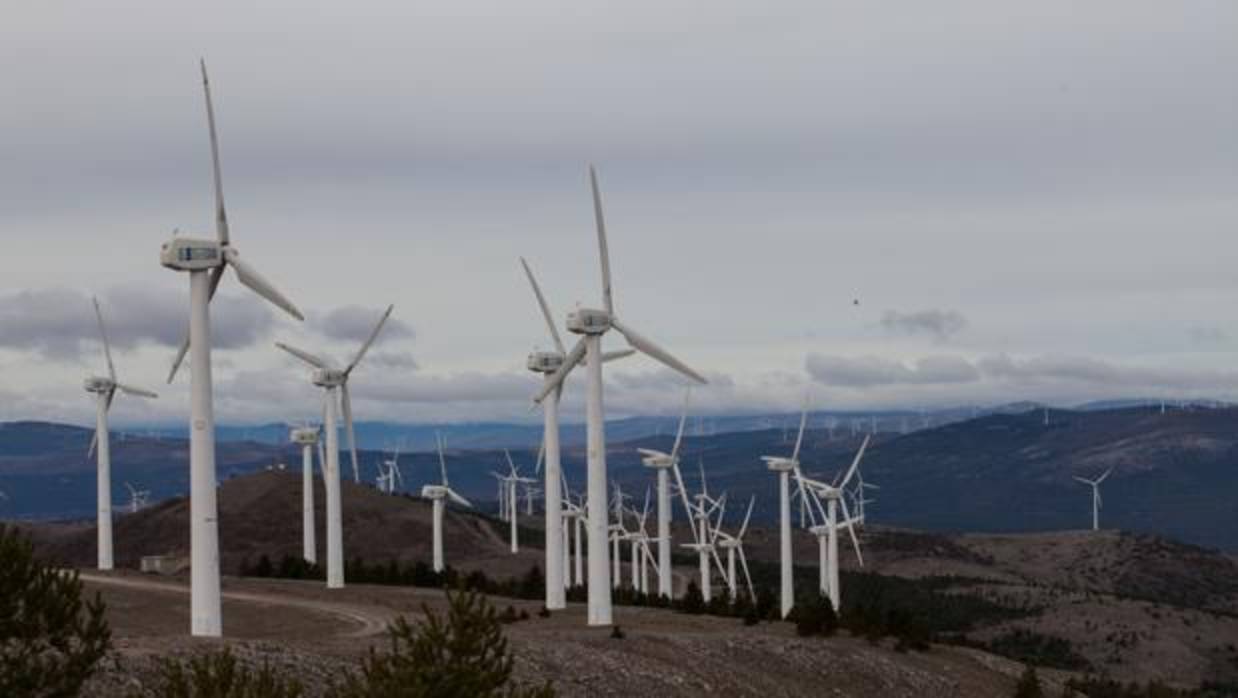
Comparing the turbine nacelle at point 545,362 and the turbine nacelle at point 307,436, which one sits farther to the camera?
the turbine nacelle at point 307,436

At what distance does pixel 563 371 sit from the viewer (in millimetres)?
77062

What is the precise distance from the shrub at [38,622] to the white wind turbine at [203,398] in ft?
56.7

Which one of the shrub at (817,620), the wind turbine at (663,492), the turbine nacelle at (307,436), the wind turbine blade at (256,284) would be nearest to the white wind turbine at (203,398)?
the wind turbine blade at (256,284)

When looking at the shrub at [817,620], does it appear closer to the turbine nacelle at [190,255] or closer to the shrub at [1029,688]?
the shrub at [1029,688]

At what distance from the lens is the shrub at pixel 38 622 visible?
3569 cm

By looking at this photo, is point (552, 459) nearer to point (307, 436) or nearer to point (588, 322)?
point (588, 322)

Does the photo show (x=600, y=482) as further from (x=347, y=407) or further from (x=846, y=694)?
(x=347, y=407)

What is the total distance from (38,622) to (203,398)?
1929cm

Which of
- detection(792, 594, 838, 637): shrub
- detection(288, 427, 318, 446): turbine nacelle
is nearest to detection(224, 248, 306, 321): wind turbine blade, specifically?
detection(792, 594, 838, 637): shrub

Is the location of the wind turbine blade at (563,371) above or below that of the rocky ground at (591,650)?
above

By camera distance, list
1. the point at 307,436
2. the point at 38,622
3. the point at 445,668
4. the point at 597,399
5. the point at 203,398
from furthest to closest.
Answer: the point at 307,436
the point at 597,399
the point at 203,398
the point at 38,622
the point at 445,668

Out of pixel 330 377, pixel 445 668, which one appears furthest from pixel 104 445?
pixel 445 668

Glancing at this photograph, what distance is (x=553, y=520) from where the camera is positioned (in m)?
81.1

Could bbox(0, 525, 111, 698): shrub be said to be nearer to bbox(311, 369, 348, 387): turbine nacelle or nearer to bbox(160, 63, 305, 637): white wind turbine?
bbox(160, 63, 305, 637): white wind turbine
